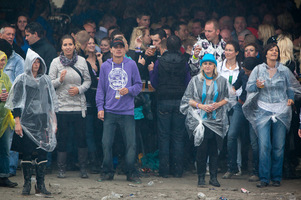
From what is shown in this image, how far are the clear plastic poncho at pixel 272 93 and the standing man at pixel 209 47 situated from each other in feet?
3.62

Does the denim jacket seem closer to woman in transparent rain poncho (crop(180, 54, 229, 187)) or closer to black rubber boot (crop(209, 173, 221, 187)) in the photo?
woman in transparent rain poncho (crop(180, 54, 229, 187))

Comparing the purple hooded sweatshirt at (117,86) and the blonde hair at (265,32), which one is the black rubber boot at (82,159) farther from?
the blonde hair at (265,32)

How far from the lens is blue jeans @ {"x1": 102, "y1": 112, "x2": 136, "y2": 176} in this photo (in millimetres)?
8906

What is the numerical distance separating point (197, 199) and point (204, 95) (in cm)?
161

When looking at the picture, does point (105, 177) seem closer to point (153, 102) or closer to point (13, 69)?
point (153, 102)

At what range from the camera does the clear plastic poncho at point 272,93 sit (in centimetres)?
878

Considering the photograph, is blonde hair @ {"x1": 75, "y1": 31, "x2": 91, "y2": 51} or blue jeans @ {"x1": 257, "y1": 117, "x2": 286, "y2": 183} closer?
blue jeans @ {"x1": 257, "y1": 117, "x2": 286, "y2": 183}

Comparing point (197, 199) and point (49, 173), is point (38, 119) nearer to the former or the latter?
point (49, 173)

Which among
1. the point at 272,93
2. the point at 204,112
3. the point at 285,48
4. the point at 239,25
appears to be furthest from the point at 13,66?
the point at 239,25

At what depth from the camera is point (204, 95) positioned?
8719 mm

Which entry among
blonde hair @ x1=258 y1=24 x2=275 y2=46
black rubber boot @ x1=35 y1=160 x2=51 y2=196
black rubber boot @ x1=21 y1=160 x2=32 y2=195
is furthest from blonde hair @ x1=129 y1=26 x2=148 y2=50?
black rubber boot @ x1=21 y1=160 x2=32 y2=195

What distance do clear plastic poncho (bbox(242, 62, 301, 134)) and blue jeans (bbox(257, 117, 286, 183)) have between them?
0.10 meters

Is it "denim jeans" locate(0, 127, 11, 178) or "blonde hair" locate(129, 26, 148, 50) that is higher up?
"blonde hair" locate(129, 26, 148, 50)

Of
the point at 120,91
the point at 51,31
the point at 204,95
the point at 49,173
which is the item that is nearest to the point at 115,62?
the point at 120,91
